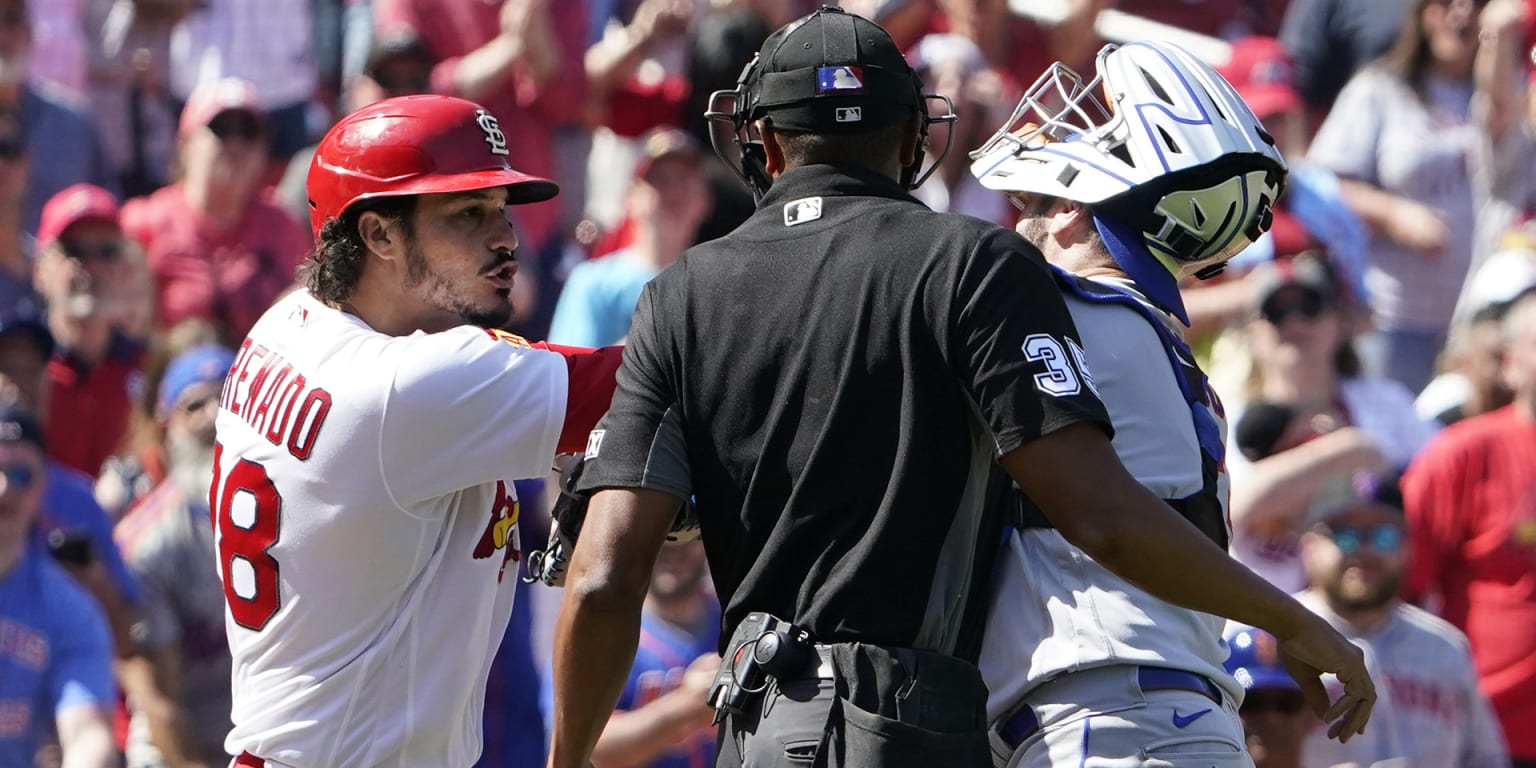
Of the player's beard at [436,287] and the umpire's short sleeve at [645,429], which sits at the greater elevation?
the player's beard at [436,287]

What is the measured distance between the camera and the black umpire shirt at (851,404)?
3.44 meters

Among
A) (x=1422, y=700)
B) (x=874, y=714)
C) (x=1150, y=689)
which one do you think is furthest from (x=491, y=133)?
(x=1422, y=700)

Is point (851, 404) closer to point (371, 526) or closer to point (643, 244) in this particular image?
point (371, 526)

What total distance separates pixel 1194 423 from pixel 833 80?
0.84 meters

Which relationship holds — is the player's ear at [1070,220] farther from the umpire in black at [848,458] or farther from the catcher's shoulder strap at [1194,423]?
the umpire in black at [848,458]

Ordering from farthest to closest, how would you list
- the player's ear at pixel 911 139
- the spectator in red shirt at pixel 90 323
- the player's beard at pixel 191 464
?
1. the spectator in red shirt at pixel 90 323
2. the player's beard at pixel 191 464
3. the player's ear at pixel 911 139

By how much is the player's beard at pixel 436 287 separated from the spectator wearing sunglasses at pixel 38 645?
354 centimetres

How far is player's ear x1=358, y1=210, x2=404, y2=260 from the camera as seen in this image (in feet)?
13.3

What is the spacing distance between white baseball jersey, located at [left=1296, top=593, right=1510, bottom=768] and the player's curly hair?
3.83m

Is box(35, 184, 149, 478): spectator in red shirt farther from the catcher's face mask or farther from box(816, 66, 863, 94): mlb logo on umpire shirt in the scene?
box(816, 66, 863, 94): mlb logo on umpire shirt

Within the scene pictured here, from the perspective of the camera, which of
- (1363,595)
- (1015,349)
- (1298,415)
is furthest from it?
(1298,415)

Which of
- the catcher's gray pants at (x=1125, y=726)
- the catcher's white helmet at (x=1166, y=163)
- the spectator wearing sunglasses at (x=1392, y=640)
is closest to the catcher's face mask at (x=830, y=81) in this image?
the catcher's white helmet at (x=1166, y=163)

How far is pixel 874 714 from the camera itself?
3.49 meters

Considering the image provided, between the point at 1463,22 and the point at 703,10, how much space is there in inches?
131
